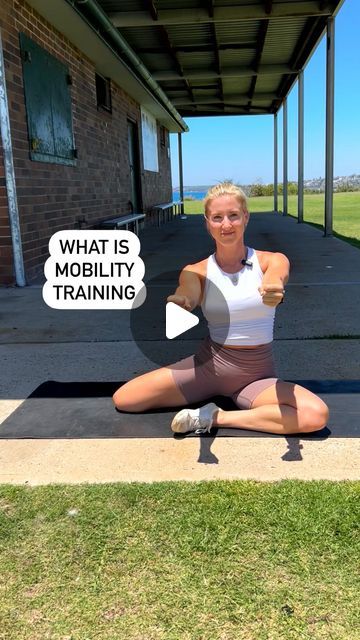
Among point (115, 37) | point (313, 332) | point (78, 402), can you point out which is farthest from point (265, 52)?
point (78, 402)

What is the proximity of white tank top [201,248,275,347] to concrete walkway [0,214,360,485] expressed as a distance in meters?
0.53

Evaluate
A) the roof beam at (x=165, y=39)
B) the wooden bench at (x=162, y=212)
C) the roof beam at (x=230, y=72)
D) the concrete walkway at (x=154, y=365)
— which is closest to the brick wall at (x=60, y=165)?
the concrete walkway at (x=154, y=365)

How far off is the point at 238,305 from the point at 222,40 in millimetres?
11176

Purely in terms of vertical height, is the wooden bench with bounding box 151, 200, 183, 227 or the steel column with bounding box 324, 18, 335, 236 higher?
the steel column with bounding box 324, 18, 335, 236

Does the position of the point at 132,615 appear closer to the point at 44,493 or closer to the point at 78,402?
the point at 44,493

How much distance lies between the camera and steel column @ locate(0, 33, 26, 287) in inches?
245

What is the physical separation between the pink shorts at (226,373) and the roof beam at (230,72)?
44.0 ft

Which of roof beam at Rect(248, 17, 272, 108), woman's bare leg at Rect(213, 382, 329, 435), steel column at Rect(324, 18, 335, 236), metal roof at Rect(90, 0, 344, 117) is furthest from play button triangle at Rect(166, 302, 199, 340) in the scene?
steel column at Rect(324, 18, 335, 236)

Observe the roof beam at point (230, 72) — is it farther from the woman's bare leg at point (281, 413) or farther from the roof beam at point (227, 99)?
the woman's bare leg at point (281, 413)

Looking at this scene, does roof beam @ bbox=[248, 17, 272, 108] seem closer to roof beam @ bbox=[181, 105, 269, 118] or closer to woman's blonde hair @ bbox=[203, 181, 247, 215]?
roof beam @ bbox=[181, 105, 269, 118]

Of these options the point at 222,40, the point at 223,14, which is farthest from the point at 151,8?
the point at 222,40

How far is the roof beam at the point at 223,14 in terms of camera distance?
32.2ft

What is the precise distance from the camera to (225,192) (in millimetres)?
2727

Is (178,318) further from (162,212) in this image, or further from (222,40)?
(162,212)
